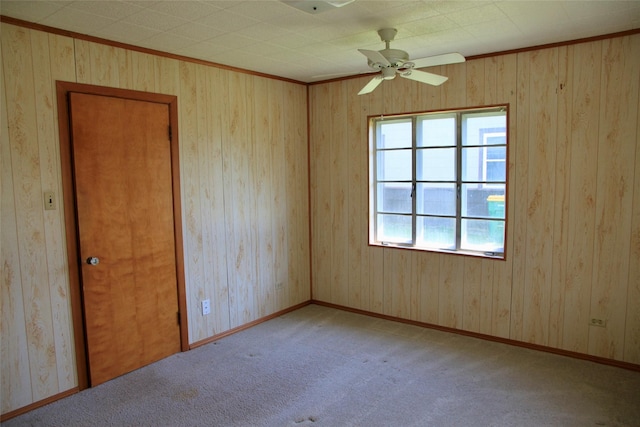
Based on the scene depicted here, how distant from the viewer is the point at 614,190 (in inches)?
131

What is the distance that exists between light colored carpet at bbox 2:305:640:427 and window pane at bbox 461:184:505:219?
117cm

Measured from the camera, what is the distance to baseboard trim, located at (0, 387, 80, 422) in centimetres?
278

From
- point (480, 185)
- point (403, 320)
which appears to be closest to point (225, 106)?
point (480, 185)

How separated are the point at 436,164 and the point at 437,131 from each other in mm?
320

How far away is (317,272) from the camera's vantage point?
5090mm

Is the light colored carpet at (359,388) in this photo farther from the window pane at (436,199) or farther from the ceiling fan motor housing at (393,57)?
the ceiling fan motor housing at (393,57)

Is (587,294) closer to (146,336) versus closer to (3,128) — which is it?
(146,336)

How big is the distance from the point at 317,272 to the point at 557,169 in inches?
107

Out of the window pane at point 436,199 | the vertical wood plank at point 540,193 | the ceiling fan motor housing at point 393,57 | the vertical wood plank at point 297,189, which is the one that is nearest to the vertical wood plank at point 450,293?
the window pane at point 436,199

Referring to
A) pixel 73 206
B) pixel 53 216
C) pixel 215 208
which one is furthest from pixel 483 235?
pixel 53 216

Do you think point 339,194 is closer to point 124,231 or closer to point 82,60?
point 124,231

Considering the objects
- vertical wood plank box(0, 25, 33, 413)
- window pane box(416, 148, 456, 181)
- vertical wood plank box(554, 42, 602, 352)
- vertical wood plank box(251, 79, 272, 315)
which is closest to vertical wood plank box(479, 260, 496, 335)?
vertical wood plank box(554, 42, 602, 352)

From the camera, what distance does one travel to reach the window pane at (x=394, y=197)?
4453mm

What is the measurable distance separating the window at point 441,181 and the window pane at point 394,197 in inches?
0.4
